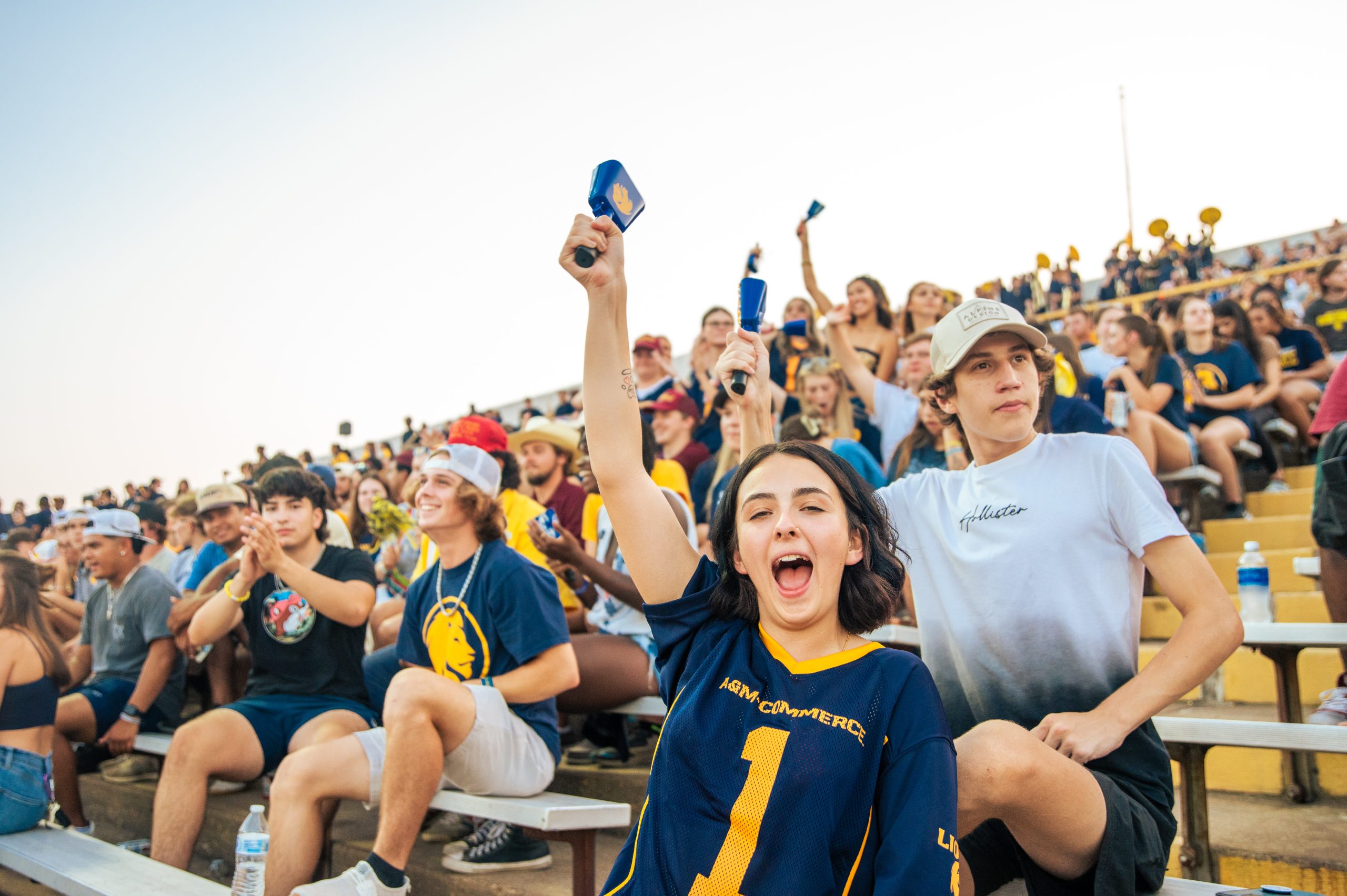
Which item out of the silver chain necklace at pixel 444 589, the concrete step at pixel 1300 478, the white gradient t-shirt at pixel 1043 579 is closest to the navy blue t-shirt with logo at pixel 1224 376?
the concrete step at pixel 1300 478

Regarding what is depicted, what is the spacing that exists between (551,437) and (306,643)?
6.45 feet

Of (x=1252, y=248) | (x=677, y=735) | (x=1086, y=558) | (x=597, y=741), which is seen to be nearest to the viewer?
(x=677, y=735)

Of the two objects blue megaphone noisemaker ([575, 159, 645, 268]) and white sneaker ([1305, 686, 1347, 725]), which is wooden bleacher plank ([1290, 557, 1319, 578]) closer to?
white sneaker ([1305, 686, 1347, 725])

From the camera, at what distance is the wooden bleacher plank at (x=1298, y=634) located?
300 cm

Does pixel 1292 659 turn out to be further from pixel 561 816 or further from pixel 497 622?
pixel 497 622

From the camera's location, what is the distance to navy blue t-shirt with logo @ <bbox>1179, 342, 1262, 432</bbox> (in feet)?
22.7

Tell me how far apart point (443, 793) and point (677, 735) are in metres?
1.75

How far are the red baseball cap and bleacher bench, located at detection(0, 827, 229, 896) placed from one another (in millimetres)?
2044

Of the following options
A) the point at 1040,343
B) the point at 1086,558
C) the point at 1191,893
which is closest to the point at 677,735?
the point at 1086,558

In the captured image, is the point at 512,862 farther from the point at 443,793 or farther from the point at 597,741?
the point at 597,741

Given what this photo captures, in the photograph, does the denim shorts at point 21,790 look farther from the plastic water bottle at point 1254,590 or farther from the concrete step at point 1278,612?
the plastic water bottle at point 1254,590

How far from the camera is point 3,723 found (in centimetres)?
414

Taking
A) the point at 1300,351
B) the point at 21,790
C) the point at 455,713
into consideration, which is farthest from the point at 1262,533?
the point at 21,790

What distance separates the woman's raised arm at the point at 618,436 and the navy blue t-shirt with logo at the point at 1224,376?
19.9ft
